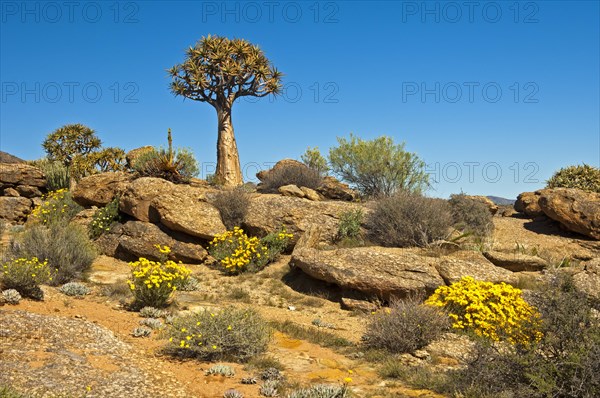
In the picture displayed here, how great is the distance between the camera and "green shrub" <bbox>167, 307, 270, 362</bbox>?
6805 mm

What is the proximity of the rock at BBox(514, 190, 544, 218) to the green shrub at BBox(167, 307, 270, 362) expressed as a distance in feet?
50.1

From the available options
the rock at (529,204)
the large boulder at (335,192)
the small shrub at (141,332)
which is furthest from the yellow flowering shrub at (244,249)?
the rock at (529,204)

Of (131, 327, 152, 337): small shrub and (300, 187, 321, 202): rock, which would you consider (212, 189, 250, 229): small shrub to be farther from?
(131, 327, 152, 337): small shrub

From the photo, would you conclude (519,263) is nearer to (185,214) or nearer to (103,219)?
(185,214)

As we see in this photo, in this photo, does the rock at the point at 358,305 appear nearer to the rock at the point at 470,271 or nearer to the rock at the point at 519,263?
the rock at the point at 470,271

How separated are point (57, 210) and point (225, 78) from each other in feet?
31.9

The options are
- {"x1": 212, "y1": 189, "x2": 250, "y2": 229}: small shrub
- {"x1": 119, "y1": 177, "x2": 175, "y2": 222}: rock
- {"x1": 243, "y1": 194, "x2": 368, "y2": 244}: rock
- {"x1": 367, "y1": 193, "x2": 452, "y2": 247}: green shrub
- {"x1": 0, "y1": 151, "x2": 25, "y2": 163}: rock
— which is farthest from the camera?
{"x1": 0, "y1": 151, "x2": 25, "y2": 163}: rock

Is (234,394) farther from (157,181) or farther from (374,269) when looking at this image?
(157,181)

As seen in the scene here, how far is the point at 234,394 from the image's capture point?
18.2 ft

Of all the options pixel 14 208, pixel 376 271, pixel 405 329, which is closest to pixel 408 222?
pixel 376 271

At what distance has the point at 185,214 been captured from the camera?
14.3 metres

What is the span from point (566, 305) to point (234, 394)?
3.93 m

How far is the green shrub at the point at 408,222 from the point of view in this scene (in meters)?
13.6

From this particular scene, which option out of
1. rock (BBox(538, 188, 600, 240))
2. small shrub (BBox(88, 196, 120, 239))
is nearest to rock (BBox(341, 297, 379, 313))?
small shrub (BBox(88, 196, 120, 239))
